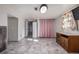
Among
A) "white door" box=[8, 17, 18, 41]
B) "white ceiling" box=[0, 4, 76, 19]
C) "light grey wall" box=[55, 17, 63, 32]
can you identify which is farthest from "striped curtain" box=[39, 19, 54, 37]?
"white door" box=[8, 17, 18, 41]

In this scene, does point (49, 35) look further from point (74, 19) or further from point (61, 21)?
point (74, 19)

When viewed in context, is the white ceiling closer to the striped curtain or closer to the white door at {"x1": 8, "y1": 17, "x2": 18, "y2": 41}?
the striped curtain

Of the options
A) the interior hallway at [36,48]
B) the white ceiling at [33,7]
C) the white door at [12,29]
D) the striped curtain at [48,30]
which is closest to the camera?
the white ceiling at [33,7]

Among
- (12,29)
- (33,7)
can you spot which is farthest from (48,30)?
(12,29)

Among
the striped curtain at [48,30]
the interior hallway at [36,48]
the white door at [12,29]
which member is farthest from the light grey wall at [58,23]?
the white door at [12,29]

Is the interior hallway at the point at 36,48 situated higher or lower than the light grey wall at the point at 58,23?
lower

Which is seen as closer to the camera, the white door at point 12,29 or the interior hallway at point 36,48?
the interior hallway at point 36,48

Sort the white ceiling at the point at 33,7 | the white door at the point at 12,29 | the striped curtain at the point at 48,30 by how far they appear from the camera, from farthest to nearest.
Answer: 1. the white door at the point at 12,29
2. the striped curtain at the point at 48,30
3. the white ceiling at the point at 33,7

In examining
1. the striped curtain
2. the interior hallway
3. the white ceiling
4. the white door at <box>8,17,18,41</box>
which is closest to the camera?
the white ceiling

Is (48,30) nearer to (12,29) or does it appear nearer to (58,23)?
(58,23)

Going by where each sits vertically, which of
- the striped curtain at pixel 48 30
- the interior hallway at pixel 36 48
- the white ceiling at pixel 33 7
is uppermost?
the white ceiling at pixel 33 7

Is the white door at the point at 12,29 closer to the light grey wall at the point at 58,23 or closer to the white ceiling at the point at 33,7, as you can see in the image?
the white ceiling at the point at 33,7
